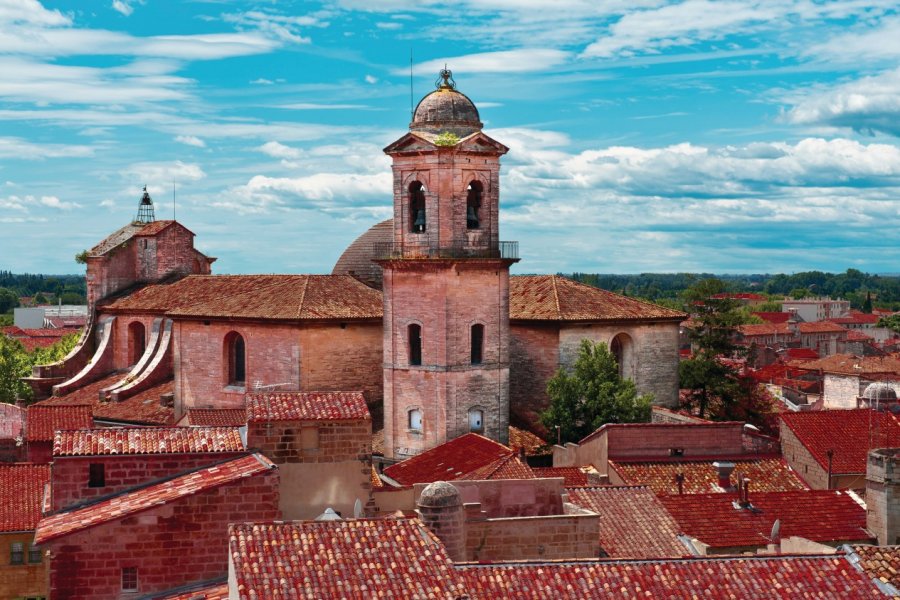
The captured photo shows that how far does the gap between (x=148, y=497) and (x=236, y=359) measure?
96.8ft

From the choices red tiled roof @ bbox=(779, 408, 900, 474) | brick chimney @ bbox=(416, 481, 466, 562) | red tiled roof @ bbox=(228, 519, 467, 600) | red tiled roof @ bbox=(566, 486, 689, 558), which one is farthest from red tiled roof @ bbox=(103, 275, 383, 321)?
red tiled roof @ bbox=(228, 519, 467, 600)

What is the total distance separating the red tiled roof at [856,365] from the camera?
76.9 metres

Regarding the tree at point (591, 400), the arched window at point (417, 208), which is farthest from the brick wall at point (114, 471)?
the tree at point (591, 400)

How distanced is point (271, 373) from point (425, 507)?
2833cm

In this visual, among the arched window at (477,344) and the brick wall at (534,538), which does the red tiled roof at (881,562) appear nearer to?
the brick wall at (534,538)

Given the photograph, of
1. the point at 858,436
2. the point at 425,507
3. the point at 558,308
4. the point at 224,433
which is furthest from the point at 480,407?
the point at 425,507

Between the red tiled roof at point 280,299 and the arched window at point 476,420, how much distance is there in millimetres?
5721

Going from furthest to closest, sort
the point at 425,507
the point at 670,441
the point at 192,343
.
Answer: the point at 192,343 < the point at 670,441 < the point at 425,507

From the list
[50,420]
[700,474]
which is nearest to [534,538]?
[700,474]

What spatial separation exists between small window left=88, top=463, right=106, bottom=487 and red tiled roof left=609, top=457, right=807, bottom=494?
17030mm

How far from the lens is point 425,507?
65.2ft

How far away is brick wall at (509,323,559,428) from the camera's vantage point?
4731 cm

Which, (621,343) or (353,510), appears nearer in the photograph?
(353,510)

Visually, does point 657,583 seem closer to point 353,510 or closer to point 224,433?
point 353,510
